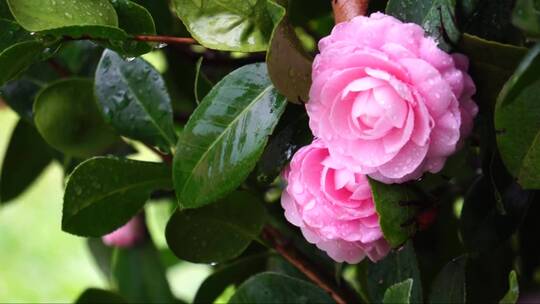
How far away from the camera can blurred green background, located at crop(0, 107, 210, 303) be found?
10.2ft

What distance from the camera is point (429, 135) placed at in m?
0.66

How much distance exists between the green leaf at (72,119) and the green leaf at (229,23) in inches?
10.8

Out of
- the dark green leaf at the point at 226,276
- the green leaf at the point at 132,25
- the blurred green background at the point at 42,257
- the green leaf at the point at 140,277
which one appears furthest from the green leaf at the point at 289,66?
the blurred green background at the point at 42,257

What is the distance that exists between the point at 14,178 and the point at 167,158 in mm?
403

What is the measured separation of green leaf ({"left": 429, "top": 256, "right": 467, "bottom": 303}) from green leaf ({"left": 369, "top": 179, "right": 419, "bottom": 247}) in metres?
0.13

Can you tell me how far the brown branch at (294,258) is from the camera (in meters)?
0.95

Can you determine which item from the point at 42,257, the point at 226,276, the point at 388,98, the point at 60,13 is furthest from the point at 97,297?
the point at 42,257

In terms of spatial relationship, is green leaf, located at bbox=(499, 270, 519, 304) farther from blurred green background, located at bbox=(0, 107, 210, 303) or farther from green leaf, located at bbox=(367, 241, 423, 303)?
blurred green background, located at bbox=(0, 107, 210, 303)

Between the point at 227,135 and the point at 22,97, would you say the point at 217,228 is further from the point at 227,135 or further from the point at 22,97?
the point at 22,97

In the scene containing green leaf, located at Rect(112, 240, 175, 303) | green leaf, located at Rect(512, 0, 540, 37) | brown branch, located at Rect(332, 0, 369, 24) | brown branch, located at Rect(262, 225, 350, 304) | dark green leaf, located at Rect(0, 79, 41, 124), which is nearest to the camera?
green leaf, located at Rect(512, 0, 540, 37)

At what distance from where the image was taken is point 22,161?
1243mm

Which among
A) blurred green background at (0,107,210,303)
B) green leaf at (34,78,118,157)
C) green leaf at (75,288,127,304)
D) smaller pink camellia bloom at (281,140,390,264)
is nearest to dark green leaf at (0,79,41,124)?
green leaf at (34,78,118,157)

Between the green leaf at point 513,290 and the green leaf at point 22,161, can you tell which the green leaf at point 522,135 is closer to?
the green leaf at point 513,290

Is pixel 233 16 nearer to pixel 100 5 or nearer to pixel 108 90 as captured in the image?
pixel 100 5
